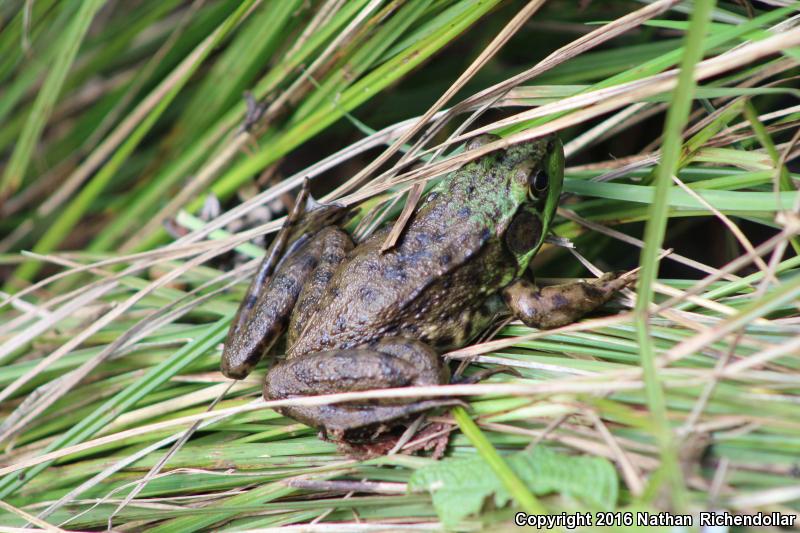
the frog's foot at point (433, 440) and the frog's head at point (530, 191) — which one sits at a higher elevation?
the frog's head at point (530, 191)

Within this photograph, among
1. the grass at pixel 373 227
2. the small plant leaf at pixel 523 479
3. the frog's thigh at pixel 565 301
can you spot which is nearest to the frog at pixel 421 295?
the frog's thigh at pixel 565 301

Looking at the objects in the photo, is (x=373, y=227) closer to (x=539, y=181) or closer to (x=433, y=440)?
(x=539, y=181)

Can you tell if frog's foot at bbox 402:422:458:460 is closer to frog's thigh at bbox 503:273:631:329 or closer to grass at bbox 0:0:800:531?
grass at bbox 0:0:800:531

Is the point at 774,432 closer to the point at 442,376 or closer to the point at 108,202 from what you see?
the point at 442,376

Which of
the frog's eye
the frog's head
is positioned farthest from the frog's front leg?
the frog's eye

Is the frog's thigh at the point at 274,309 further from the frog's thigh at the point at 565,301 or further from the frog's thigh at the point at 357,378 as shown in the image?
the frog's thigh at the point at 565,301

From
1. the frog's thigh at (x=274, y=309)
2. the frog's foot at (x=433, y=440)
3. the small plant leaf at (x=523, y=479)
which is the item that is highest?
the frog's thigh at (x=274, y=309)
